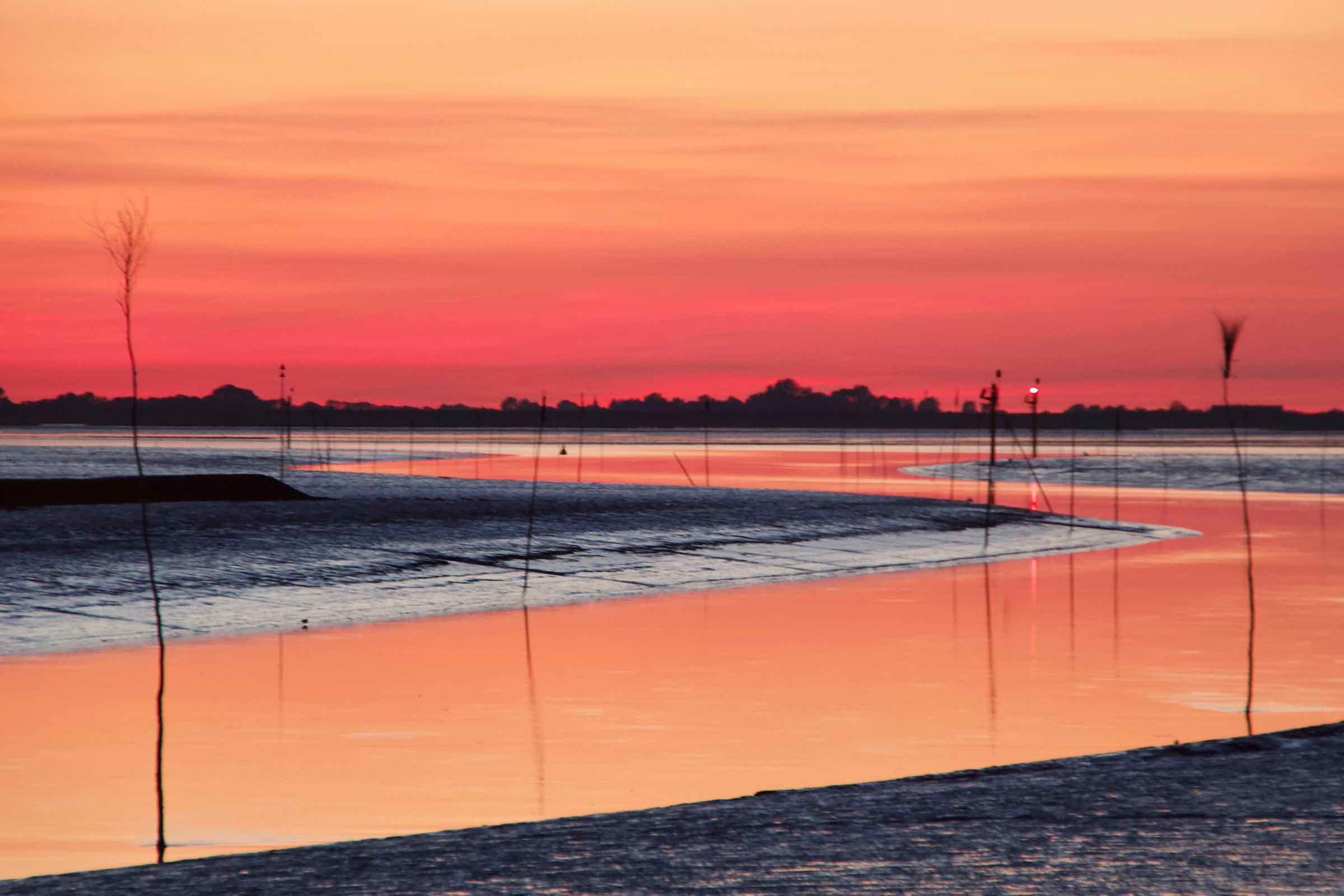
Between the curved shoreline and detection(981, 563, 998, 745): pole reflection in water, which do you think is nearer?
detection(981, 563, 998, 745): pole reflection in water

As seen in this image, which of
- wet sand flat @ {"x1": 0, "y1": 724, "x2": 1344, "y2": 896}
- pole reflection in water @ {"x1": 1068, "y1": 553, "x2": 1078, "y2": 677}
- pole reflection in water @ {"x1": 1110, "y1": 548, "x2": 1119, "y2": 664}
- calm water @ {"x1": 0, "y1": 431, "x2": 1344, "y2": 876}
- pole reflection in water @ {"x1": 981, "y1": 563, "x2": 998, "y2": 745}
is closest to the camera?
wet sand flat @ {"x1": 0, "y1": 724, "x2": 1344, "y2": 896}

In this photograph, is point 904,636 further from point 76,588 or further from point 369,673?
Answer: point 76,588

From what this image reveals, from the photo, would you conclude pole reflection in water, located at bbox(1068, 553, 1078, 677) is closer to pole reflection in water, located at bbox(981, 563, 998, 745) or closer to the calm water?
the calm water

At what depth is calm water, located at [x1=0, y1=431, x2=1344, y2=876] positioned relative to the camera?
31.5 feet

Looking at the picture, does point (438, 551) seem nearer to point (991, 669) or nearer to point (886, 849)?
point (991, 669)

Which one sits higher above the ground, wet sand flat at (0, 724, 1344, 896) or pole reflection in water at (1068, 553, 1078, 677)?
wet sand flat at (0, 724, 1344, 896)

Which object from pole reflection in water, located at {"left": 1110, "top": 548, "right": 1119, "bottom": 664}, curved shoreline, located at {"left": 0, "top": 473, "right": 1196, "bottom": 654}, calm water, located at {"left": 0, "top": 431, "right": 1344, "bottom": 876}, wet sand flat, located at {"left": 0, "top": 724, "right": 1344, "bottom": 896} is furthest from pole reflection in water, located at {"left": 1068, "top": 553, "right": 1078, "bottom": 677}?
wet sand flat, located at {"left": 0, "top": 724, "right": 1344, "bottom": 896}

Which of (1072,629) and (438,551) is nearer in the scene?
(1072,629)

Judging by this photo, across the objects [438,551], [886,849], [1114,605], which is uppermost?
[886,849]

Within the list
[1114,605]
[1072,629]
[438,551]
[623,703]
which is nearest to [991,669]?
[1072,629]

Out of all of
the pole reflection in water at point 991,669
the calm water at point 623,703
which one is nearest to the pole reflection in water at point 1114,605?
the calm water at point 623,703

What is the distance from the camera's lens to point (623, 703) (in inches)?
516

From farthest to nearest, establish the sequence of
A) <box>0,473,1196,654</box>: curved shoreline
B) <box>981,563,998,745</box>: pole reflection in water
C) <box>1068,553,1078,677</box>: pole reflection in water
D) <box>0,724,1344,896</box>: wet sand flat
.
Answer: <box>0,473,1196,654</box>: curved shoreline
<box>1068,553,1078,677</box>: pole reflection in water
<box>981,563,998,745</box>: pole reflection in water
<box>0,724,1344,896</box>: wet sand flat

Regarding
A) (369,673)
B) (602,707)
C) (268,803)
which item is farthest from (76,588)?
(268,803)
